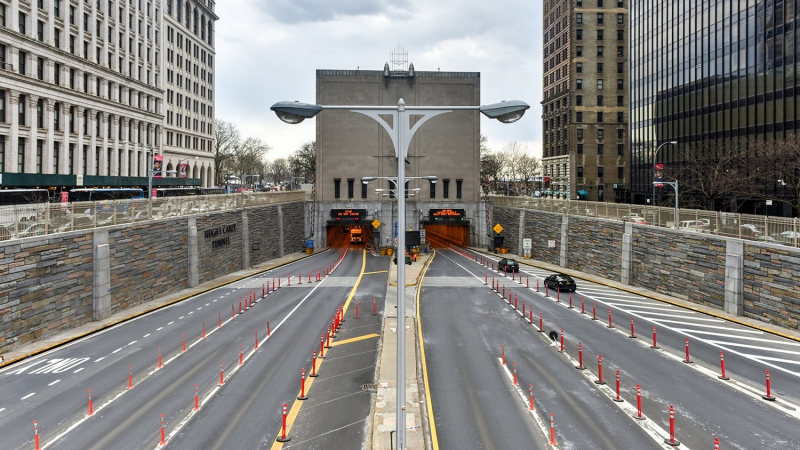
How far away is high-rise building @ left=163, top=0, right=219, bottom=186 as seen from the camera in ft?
296

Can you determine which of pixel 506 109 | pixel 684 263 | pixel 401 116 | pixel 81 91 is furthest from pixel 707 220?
pixel 81 91

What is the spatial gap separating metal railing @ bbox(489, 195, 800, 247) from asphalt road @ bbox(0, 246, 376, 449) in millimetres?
22782

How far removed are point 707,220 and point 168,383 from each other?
30.0 meters

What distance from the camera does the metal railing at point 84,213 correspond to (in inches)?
859

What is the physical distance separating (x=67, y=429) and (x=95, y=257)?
582 inches

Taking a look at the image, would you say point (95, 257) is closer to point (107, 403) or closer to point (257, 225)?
point (107, 403)

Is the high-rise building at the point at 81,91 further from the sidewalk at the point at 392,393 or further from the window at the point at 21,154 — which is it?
the sidewalk at the point at 392,393

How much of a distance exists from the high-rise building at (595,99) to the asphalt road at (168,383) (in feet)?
261

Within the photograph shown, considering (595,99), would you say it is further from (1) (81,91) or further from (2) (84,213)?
(2) (84,213)

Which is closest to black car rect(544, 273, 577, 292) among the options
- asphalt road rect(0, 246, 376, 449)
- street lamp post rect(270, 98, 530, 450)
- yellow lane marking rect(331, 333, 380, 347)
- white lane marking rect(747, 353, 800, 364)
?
white lane marking rect(747, 353, 800, 364)

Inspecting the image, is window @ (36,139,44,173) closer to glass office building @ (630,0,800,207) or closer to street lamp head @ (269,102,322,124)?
street lamp head @ (269,102,322,124)

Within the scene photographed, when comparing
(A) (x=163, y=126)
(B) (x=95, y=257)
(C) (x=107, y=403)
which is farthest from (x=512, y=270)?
(A) (x=163, y=126)

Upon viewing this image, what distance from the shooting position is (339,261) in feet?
190

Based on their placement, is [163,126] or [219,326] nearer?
[219,326]
